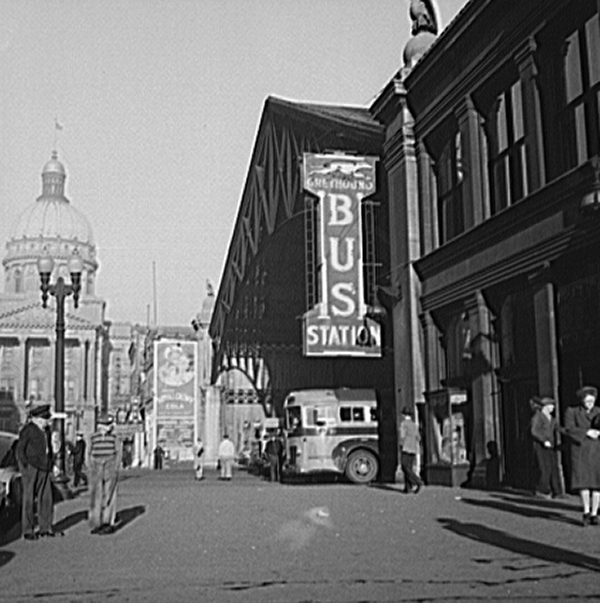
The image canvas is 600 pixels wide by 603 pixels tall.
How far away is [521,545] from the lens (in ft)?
37.0

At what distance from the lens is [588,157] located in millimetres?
18375

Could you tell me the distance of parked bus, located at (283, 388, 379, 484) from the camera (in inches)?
1192

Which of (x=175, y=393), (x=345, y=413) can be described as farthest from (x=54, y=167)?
(x=345, y=413)

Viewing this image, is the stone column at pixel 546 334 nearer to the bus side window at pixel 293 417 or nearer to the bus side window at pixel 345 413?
the bus side window at pixel 345 413

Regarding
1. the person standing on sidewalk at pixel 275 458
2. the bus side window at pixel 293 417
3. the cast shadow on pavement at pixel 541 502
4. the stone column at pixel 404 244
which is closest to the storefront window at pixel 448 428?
the stone column at pixel 404 244

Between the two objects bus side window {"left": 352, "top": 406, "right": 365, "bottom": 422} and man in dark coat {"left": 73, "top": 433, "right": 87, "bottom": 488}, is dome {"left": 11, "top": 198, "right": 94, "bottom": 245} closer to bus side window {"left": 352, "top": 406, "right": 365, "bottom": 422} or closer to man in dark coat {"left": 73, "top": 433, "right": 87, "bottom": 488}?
man in dark coat {"left": 73, "top": 433, "right": 87, "bottom": 488}

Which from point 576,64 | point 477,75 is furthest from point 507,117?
point 576,64

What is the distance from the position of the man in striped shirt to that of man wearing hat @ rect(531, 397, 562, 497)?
6.74 metres

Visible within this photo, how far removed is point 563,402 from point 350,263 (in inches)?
393

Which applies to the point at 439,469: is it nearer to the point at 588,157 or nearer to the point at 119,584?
the point at 588,157

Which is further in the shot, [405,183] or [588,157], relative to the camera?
[405,183]

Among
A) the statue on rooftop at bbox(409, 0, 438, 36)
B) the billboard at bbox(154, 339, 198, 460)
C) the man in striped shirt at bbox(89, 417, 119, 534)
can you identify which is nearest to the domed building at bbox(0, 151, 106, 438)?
the billboard at bbox(154, 339, 198, 460)

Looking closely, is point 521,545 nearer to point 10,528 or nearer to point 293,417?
point 10,528

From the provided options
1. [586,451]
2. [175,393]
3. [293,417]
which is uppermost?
[175,393]
